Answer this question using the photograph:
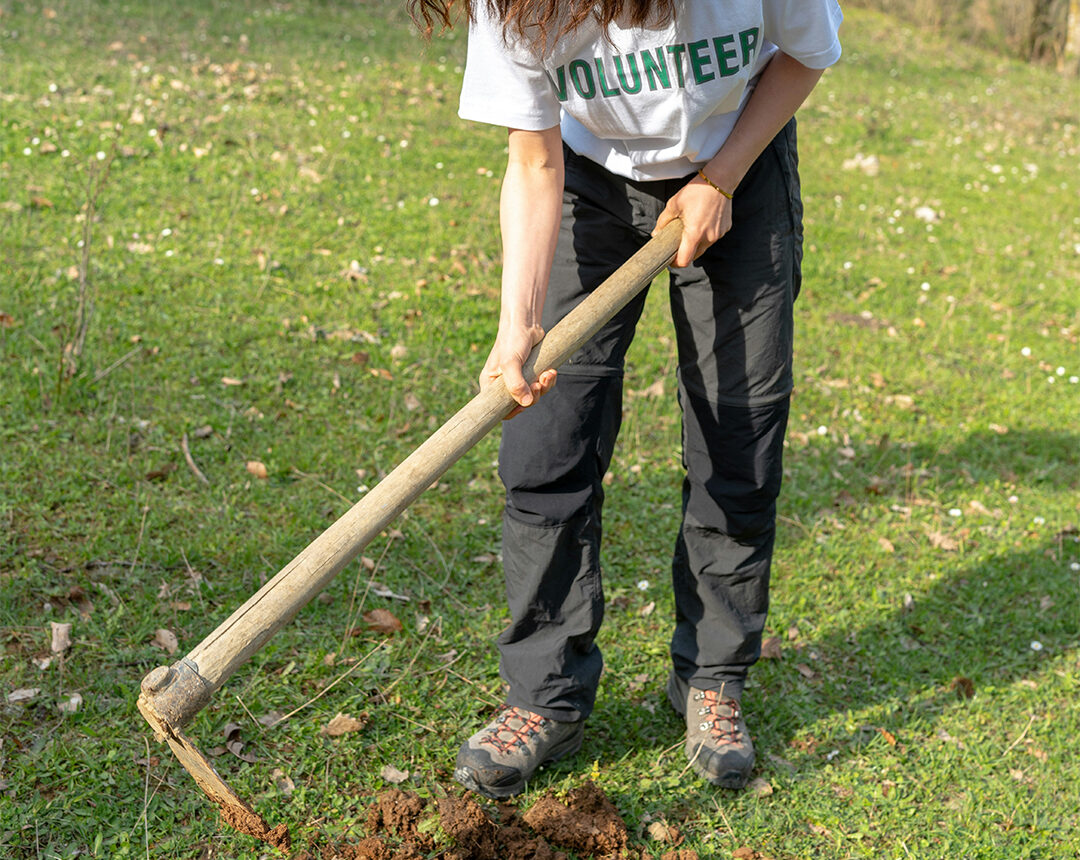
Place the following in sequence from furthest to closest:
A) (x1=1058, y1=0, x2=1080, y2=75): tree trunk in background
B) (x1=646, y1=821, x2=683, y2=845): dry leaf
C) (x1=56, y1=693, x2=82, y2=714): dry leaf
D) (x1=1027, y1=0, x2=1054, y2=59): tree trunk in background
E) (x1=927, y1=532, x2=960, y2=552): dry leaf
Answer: (x1=1027, y1=0, x2=1054, y2=59): tree trunk in background → (x1=1058, y1=0, x2=1080, y2=75): tree trunk in background → (x1=927, y1=532, x2=960, y2=552): dry leaf → (x1=56, y1=693, x2=82, y2=714): dry leaf → (x1=646, y1=821, x2=683, y2=845): dry leaf

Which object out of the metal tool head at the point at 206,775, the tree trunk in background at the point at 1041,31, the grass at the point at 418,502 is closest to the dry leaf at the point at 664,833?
the grass at the point at 418,502

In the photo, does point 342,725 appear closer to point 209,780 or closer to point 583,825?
point 583,825

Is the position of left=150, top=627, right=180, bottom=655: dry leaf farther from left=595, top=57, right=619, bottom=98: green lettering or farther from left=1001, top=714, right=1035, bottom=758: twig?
left=1001, top=714, right=1035, bottom=758: twig

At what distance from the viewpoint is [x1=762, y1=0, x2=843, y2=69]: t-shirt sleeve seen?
1.97 meters

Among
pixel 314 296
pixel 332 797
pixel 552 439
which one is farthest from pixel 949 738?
pixel 314 296

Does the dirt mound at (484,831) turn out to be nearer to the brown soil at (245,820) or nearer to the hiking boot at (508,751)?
the hiking boot at (508,751)

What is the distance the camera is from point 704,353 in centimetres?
242

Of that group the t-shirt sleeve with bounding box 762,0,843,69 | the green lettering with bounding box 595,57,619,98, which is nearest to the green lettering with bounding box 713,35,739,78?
the t-shirt sleeve with bounding box 762,0,843,69

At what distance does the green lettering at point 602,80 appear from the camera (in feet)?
6.51

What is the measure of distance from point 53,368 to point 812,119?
7974 millimetres

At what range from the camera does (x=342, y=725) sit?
267 cm

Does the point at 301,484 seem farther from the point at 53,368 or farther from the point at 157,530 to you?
the point at 53,368

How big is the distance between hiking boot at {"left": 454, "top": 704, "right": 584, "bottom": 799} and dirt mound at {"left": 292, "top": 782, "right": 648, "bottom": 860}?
0.22 ft

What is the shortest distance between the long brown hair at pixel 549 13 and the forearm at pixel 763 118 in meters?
0.36
